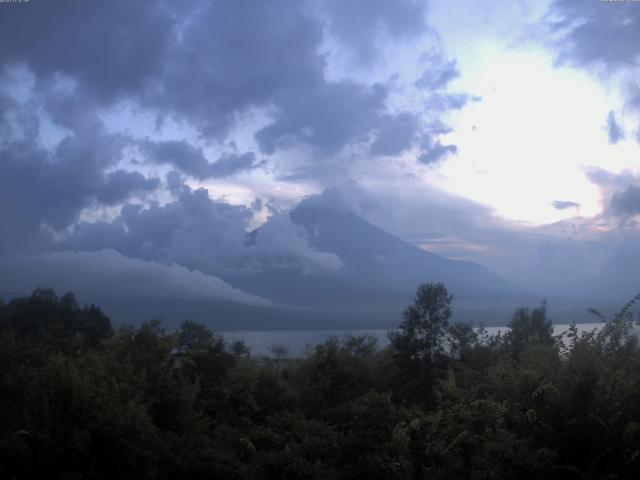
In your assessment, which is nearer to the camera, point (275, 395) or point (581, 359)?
point (581, 359)

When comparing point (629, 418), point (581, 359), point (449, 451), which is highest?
point (581, 359)

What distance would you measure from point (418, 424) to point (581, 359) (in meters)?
3.25

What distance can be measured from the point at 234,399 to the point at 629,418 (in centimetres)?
2111

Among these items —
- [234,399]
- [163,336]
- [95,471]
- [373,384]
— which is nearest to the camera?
[95,471]

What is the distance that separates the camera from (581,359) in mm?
8766

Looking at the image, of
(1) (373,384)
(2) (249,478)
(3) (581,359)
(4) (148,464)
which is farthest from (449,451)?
(1) (373,384)

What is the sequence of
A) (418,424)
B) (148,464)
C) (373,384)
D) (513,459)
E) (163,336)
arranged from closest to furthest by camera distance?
1. (513,459)
2. (418,424)
3. (148,464)
4. (163,336)
5. (373,384)

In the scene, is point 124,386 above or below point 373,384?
above

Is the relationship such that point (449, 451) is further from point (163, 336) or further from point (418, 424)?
point (163, 336)

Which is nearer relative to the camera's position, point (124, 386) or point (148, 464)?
point (148, 464)

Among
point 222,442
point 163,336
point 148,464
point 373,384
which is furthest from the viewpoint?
point 373,384

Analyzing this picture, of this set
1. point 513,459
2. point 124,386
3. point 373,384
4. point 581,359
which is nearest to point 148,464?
point 124,386

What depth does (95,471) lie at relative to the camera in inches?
473

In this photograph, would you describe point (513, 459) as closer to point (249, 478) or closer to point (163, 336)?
point (249, 478)
